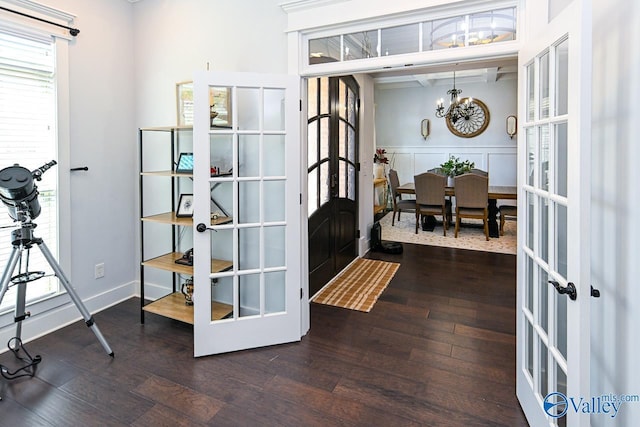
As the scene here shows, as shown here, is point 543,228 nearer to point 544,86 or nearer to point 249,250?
point 544,86

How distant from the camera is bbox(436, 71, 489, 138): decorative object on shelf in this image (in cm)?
823

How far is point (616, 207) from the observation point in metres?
1.47

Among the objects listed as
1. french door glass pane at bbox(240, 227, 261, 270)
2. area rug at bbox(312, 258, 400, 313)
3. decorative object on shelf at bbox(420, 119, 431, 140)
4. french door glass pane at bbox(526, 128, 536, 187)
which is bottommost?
area rug at bbox(312, 258, 400, 313)

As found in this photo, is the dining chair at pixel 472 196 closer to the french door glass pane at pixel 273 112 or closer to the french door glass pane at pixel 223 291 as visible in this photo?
the french door glass pane at pixel 273 112

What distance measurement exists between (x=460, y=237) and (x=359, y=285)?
115 inches

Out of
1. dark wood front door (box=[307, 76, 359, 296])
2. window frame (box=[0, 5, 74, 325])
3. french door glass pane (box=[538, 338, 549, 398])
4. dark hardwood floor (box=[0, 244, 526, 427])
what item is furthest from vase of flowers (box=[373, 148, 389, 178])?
french door glass pane (box=[538, 338, 549, 398])

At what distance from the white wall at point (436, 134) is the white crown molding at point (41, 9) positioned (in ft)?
23.0

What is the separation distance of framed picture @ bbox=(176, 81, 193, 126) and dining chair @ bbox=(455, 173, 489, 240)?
4.24 meters

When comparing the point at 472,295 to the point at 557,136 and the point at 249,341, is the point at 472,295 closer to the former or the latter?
the point at 249,341

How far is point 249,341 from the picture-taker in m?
2.77

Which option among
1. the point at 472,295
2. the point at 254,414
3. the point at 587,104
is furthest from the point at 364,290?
the point at 587,104

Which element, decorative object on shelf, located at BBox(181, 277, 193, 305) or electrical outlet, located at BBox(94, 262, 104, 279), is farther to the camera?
electrical outlet, located at BBox(94, 262, 104, 279)

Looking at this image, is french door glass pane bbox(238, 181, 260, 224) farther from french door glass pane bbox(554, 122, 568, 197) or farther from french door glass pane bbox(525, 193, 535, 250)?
french door glass pane bbox(554, 122, 568, 197)

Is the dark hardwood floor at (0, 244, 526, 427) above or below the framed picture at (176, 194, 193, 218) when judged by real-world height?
below
